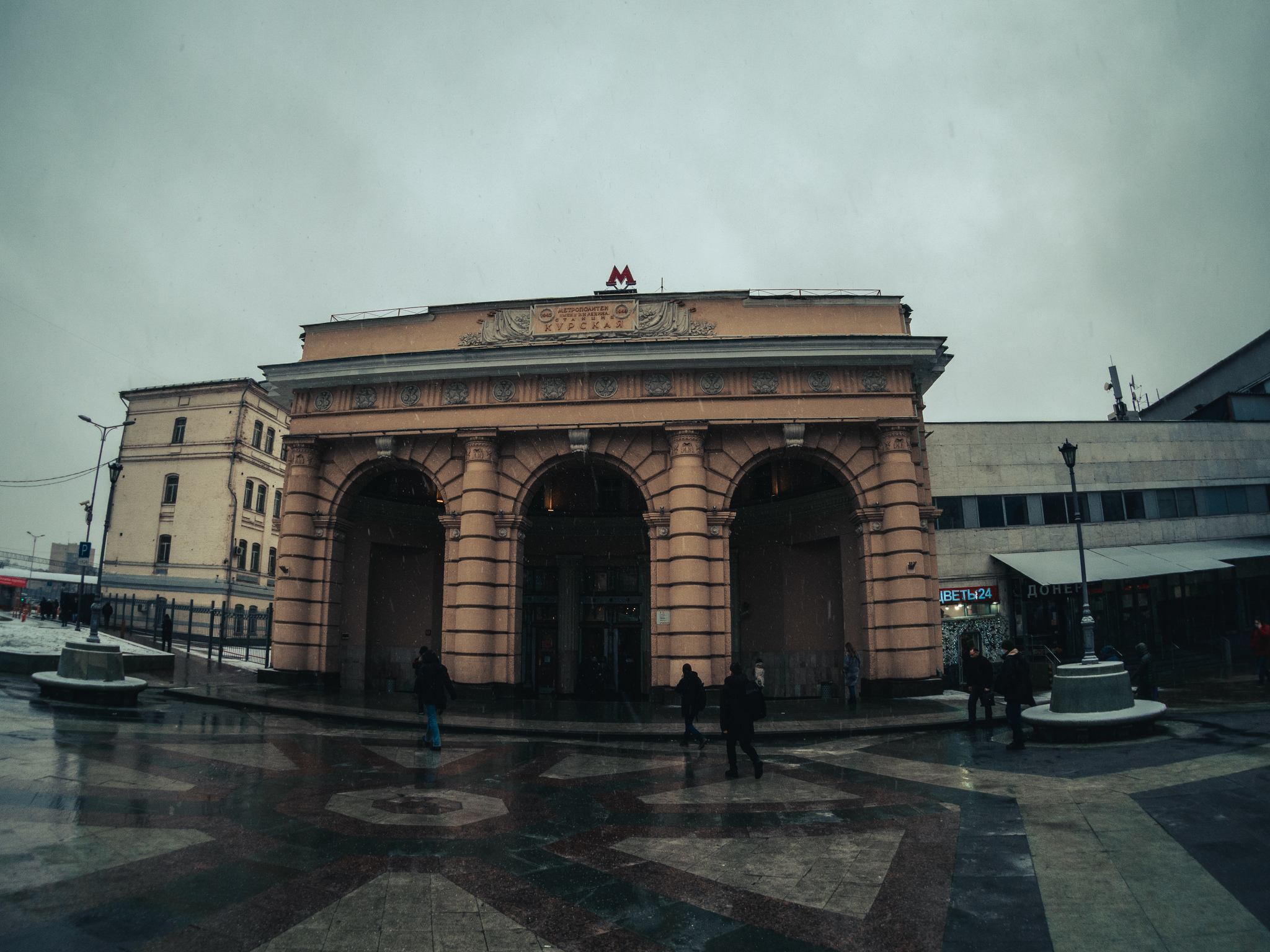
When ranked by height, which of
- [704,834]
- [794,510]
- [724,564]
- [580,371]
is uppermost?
[580,371]

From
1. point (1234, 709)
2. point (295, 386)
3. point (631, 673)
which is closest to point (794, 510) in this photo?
point (631, 673)

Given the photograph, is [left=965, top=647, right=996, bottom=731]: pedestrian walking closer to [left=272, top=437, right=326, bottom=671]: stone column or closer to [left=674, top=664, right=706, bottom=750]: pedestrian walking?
[left=674, top=664, right=706, bottom=750]: pedestrian walking

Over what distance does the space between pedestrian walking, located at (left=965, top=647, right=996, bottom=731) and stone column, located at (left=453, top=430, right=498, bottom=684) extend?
41.9 feet

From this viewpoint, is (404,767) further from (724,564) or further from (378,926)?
(724,564)

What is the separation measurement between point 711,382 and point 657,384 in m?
1.63

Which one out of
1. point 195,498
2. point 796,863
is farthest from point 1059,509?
point 195,498

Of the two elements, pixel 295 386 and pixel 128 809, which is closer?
pixel 128 809

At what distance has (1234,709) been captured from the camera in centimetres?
1340

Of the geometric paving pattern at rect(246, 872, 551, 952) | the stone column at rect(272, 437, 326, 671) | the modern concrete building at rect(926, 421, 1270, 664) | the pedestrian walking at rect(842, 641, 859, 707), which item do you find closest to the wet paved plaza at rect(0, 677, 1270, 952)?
the geometric paving pattern at rect(246, 872, 551, 952)

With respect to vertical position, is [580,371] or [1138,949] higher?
[580,371]

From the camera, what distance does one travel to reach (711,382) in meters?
21.4

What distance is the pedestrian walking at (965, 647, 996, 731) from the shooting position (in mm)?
14344

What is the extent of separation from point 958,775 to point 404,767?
822 centimetres

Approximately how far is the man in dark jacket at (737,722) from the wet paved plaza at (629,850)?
0.38 m
